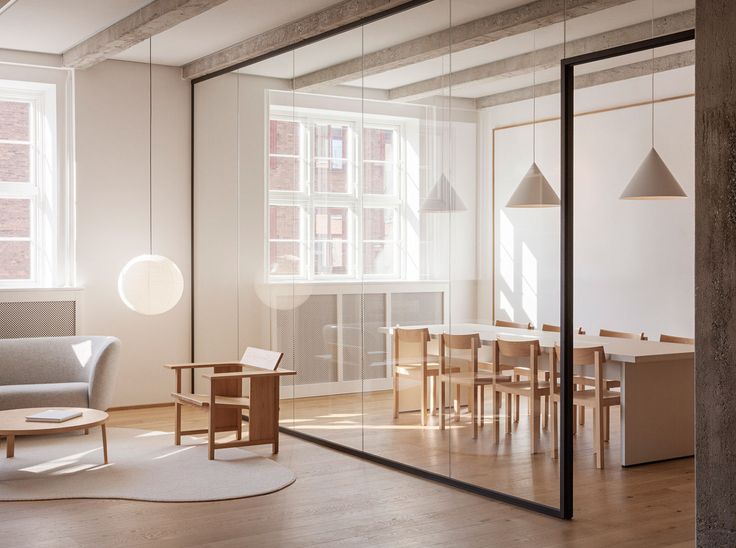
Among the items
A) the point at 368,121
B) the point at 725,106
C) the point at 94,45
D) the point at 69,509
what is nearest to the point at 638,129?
the point at 725,106

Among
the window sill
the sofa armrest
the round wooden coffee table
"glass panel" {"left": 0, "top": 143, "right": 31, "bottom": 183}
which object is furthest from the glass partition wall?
"glass panel" {"left": 0, "top": 143, "right": 31, "bottom": 183}

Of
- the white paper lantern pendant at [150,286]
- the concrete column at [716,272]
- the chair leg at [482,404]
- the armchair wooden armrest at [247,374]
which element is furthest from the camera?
the white paper lantern pendant at [150,286]

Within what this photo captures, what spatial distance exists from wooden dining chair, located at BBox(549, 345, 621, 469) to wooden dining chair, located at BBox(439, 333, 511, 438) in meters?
0.33

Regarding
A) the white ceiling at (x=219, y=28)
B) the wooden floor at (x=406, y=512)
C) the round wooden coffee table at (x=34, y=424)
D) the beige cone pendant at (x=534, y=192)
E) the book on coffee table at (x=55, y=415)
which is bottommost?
the wooden floor at (x=406, y=512)

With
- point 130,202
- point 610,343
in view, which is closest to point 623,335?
point 610,343

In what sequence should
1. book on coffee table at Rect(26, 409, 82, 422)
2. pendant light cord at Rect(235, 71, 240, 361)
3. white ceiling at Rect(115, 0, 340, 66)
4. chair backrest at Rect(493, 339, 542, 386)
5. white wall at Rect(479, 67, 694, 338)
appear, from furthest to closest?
pendant light cord at Rect(235, 71, 240, 361), white ceiling at Rect(115, 0, 340, 66), book on coffee table at Rect(26, 409, 82, 422), chair backrest at Rect(493, 339, 542, 386), white wall at Rect(479, 67, 694, 338)

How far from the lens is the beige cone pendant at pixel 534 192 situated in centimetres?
517

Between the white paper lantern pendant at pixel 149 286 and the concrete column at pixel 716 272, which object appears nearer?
the concrete column at pixel 716 272

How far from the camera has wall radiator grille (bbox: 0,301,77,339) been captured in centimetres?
794

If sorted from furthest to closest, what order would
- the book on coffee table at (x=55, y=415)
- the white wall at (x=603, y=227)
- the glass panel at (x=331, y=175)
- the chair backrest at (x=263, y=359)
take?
the chair backrest at (x=263, y=359), the glass panel at (x=331, y=175), the book on coffee table at (x=55, y=415), the white wall at (x=603, y=227)

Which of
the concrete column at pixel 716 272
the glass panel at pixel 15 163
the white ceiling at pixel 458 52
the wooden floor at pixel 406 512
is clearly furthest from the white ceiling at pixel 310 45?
the wooden floor at pixel 406 512

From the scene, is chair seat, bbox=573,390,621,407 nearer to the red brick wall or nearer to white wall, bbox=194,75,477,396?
white wall, bbox=194,75,477,396

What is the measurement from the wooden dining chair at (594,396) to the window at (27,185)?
5.03 m

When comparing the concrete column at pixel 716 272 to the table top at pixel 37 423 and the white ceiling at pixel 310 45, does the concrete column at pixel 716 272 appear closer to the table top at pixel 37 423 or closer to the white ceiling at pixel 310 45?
the white ceiling at pixel 310 45
